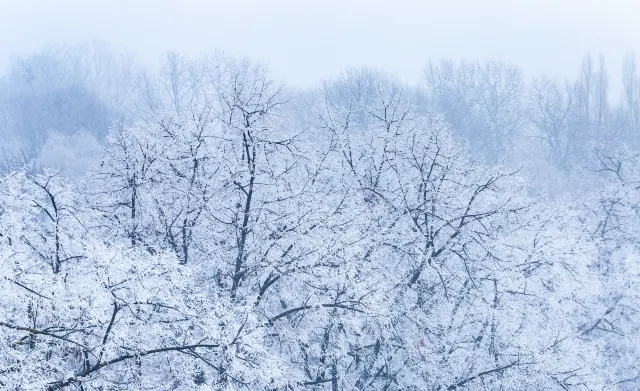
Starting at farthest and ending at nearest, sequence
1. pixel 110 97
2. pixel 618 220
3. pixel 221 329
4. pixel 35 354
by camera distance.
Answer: pixel 110 97, pixel 618 220, pixel 221 329, pixel 35 354

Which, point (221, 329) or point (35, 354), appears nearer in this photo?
point (35, 354)

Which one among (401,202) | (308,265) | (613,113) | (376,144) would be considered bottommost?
(308,265)

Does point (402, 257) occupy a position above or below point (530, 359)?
above

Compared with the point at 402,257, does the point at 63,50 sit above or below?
above

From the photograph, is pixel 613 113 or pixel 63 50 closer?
pixel 613 113

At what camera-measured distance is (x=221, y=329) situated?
7168 mm

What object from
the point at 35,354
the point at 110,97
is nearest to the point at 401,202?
the point at 35,354

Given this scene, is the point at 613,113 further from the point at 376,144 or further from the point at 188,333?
the point at 188,333

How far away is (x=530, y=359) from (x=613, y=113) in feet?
170

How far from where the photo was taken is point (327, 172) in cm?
1292

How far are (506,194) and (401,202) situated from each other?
227 cm

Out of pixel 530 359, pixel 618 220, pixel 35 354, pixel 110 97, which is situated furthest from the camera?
pixel 110 97

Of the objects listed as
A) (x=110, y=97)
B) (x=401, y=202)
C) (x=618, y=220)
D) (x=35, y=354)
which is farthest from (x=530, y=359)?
(x=110, y=97)

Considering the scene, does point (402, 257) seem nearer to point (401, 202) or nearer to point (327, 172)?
point (401, 202)
